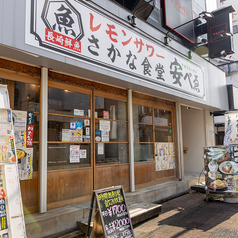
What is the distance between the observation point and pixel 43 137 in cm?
484

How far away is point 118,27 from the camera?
227 inches

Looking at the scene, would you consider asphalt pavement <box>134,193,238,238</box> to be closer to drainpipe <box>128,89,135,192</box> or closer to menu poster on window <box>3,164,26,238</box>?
drainpipe <box>128,89,135,192</box>

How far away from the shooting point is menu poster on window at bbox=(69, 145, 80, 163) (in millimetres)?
5512

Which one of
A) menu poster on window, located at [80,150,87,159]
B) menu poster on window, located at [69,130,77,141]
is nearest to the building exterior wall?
menu poster on window, located at [80,150,87,159]

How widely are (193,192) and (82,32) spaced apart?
6.87 meters

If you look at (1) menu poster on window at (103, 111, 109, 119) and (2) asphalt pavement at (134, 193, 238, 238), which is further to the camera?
(1) menu poster on window at (103, 111, 109, 119)

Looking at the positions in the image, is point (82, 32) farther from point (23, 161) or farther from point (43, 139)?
point (23, 161)

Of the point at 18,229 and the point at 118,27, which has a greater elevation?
the point at 118,27

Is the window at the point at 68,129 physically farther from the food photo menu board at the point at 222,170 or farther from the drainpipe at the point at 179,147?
the drainpipe at the point at 179,147

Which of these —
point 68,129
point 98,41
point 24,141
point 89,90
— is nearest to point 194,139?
point 89,90

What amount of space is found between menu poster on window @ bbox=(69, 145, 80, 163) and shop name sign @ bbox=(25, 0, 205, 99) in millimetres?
2020

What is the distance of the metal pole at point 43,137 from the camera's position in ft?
15.6

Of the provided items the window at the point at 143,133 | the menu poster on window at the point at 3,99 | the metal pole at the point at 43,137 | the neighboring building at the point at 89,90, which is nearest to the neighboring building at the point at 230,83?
the neighboring building at the point at 89,90

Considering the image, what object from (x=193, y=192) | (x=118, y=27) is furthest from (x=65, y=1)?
(x=193, y=192)
